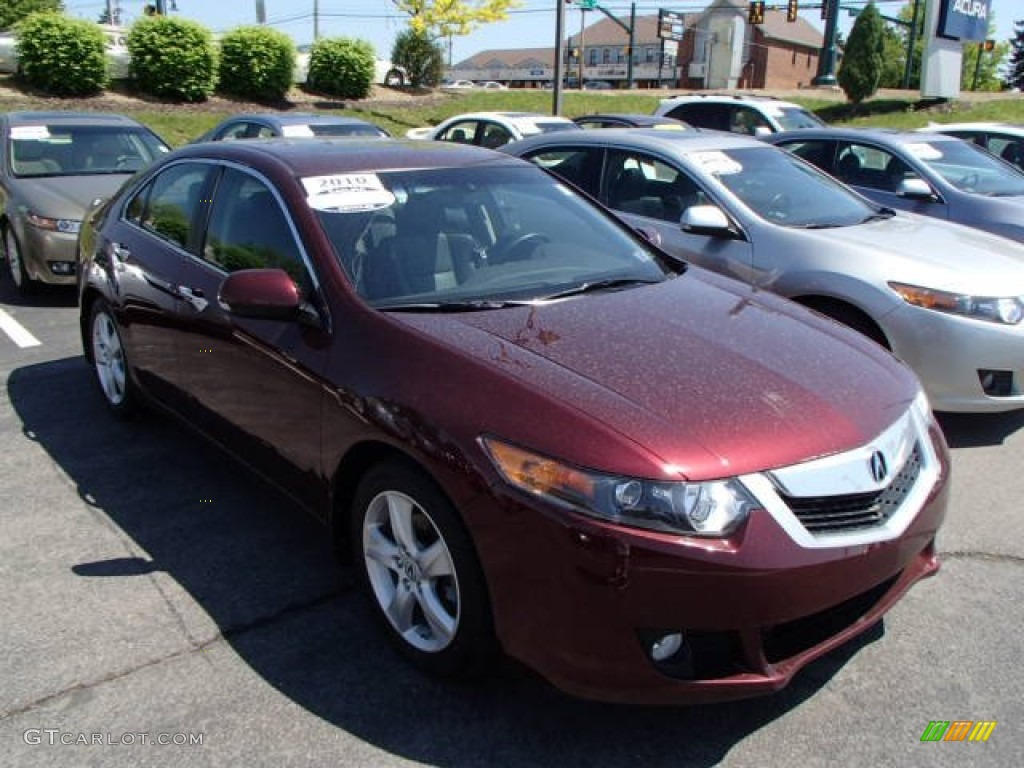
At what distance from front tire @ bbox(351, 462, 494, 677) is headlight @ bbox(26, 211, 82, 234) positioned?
5586mm

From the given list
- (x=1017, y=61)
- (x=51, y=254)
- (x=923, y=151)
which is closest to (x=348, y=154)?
(x=51, y=254)

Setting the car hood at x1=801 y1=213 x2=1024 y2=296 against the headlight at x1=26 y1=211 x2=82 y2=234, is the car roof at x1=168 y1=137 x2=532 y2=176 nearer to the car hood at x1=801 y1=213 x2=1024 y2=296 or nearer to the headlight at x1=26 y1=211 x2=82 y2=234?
the car hood at x1=801 y1=213 x2=1024 y2=296

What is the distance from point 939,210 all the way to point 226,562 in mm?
6713

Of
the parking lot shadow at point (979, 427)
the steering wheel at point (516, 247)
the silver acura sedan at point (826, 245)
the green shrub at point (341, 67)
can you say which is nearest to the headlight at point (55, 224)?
the silver acura sedan at point (826, 245)

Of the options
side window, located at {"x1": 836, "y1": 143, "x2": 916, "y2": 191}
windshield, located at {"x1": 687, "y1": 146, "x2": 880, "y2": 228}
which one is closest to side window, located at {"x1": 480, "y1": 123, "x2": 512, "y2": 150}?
side window, located at {"x1": 836, "y1": 143, "x2": 916, "y2": 191}

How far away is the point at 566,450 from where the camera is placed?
2.38 meters

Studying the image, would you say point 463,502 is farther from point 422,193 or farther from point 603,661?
point 422,193

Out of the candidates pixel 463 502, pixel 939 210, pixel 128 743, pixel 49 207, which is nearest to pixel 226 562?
pixel 128 743

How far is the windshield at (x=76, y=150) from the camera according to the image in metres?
8.43

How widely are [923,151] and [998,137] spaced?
3245 millimetres

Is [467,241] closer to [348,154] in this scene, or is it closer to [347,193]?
[347,193]

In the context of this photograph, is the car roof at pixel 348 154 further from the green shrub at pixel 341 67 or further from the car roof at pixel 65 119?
the green shrub at pixel 341 67

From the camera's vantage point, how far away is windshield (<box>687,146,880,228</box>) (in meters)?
5.73

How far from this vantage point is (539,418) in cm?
248
